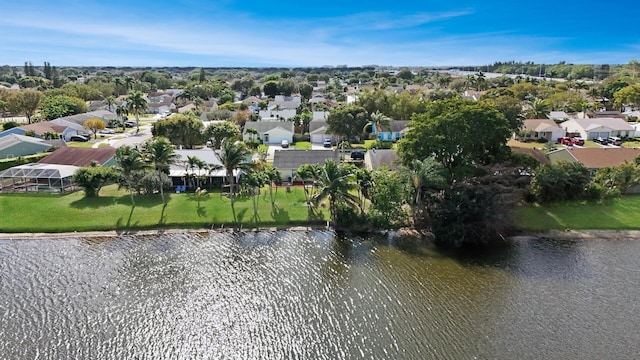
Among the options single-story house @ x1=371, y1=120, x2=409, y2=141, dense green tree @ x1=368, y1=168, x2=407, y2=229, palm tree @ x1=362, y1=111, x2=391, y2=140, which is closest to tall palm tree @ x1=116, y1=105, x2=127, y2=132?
palm tree @ x1=362, y1=111, x2=391, y2=140

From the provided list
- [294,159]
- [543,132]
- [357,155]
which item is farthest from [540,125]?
[294,159]

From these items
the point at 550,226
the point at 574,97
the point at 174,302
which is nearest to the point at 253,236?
the point at 174,302

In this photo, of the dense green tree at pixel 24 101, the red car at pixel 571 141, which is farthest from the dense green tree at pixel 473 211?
the dense green tree at pixel 24 101

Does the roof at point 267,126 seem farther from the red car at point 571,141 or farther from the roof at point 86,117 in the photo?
the red car at point 571,141

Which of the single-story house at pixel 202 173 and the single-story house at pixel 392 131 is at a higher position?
the single-story house at pixel 392 131

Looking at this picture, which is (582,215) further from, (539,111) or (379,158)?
(539,111)
